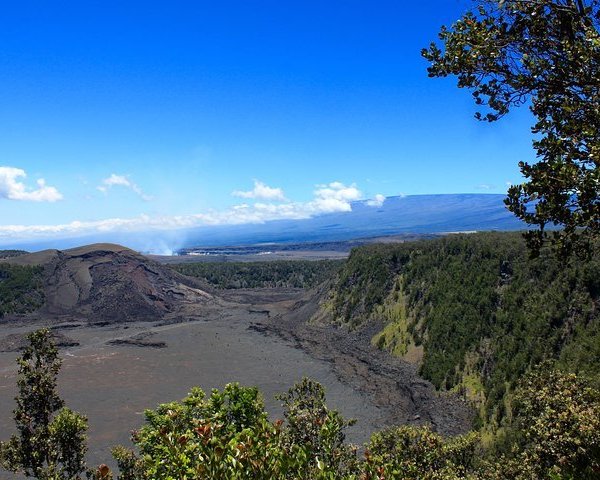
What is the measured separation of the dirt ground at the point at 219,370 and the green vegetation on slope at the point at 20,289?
6.86 meters

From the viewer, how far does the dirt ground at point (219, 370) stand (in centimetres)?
3909

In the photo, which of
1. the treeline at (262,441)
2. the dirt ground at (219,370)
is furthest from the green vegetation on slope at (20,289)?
the treeline at (262,441)

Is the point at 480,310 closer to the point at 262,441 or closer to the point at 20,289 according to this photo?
the point at 262,441

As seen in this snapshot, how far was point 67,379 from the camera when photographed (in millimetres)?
51125

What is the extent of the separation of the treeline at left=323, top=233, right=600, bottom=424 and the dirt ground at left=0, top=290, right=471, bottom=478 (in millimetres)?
3087

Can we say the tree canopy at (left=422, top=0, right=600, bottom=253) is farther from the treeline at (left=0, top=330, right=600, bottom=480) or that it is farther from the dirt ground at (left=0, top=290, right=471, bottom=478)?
the dirt ground at (left=0, top=290, right=471, bottom=478)

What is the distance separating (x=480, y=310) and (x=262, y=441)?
4814 cm

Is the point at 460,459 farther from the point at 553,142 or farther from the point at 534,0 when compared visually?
the point at 534,0

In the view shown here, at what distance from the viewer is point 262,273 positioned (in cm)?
13788

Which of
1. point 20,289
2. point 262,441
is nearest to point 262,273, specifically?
point 20,289

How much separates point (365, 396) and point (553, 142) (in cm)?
4003

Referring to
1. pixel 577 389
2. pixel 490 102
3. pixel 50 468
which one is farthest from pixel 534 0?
pixel 50 468

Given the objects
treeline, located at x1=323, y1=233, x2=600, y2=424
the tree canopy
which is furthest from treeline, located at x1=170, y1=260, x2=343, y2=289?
the tree canopy

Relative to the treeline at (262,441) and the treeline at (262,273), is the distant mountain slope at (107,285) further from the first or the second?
the treeline at (262,441)
